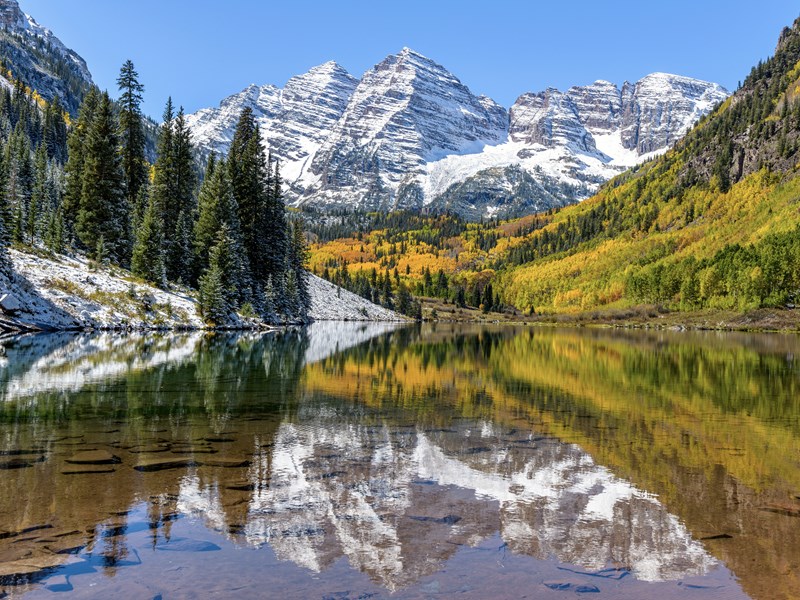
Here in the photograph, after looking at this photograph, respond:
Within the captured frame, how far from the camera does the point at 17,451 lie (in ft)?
48.9

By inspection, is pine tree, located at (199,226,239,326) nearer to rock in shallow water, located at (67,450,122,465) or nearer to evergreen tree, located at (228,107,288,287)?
evergreen tree, located at (228,107,288,287)

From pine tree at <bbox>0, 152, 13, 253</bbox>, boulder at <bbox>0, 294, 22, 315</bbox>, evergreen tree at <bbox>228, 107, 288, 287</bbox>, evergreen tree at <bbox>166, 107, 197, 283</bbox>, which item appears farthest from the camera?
evergreen tree at <bbox>228, 107, 288, 287</bbox>

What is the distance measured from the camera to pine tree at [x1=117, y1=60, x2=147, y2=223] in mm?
85562

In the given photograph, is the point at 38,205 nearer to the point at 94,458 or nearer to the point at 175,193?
the point at 175,193

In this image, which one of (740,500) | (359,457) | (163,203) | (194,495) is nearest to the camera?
(194,495)

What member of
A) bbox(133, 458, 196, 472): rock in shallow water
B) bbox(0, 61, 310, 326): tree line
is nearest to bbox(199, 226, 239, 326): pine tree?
bbox(0, 61, 310, 326): tree line

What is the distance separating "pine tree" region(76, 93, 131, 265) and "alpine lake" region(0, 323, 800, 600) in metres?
53.9

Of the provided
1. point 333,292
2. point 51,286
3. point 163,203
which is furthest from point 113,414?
point 333,292

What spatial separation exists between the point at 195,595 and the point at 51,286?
61.6m

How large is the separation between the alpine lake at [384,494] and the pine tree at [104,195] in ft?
177

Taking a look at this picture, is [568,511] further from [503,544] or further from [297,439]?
[297,439]

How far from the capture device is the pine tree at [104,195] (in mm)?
76750

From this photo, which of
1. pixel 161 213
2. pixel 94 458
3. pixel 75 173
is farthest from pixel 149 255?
pixel 94 458

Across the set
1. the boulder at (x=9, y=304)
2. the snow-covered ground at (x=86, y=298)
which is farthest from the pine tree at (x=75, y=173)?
the boulder at (x=9, y=304)
